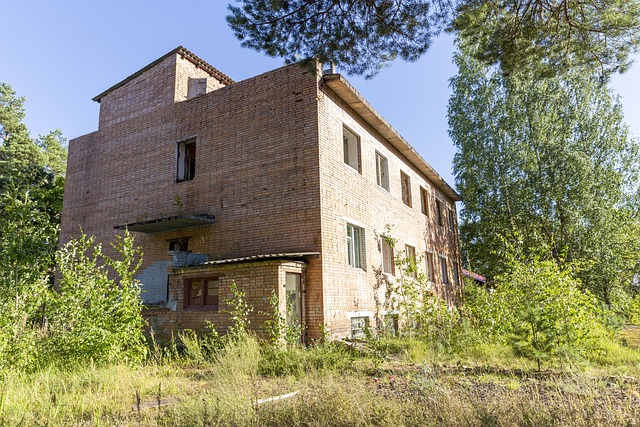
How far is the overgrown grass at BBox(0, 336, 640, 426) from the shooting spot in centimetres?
403

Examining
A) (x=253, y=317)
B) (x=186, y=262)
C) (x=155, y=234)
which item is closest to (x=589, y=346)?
(x=253, y=317)

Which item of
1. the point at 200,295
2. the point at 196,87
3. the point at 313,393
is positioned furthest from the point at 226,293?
the point at 196,87

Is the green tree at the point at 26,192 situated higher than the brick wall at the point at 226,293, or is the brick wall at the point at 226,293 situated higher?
the green tree at the point at 26,192

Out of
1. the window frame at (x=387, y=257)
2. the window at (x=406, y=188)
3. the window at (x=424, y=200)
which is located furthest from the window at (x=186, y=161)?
the window at (x=424, y=200)

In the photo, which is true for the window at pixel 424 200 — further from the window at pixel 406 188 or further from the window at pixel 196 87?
the window at pixel 196 87

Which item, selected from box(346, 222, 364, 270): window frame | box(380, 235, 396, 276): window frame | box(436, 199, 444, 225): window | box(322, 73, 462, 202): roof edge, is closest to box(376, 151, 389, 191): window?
box(322, 73, 462, 202): roof edge

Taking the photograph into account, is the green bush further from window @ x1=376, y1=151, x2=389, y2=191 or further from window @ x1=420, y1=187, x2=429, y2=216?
window @ x1=420, y1=187, x2=429, y2=216

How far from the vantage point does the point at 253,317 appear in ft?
30.0

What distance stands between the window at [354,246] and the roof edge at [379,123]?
3.81m

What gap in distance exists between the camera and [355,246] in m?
12.0

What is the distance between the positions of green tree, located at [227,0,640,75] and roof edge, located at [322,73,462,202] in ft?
11.4

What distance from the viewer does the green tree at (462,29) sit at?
286 inches

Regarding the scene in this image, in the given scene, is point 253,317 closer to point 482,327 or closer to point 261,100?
point 482,327

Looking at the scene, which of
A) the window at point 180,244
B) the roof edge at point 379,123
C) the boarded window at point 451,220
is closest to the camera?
the roof edge at point 379,123
